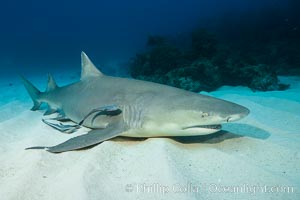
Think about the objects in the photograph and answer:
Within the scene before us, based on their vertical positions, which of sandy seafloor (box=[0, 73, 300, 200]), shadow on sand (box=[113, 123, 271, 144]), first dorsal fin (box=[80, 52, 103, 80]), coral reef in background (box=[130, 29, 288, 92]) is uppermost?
coral reef in background (box=[130, 29, 288, 92])

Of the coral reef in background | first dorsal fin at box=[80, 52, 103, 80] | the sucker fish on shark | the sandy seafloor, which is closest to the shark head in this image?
the sucker fish on shark

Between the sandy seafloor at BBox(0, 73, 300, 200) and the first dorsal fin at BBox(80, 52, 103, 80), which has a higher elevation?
the first dorsal fin at BBox(80, 52, 103, 80)

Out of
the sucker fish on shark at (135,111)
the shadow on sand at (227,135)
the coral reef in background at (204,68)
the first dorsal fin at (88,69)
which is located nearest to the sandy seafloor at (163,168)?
the shadow on sand at (227,135)

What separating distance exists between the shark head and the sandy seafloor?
0.76ft

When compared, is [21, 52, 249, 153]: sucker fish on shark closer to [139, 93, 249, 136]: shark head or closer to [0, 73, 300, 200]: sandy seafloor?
[139, 93, 249, 136]: shark head

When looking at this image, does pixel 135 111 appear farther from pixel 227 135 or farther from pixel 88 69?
pixel 88 69

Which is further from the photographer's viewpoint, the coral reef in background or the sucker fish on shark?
the coral reef in background

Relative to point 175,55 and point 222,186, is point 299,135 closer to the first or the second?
point 222,186

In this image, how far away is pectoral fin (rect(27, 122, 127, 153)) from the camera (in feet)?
11.3

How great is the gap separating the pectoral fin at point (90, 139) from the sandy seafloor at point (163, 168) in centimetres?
9

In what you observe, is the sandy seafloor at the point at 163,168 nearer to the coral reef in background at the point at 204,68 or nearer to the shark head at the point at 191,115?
the shark head at the point at 191,115

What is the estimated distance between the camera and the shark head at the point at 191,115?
129 inches

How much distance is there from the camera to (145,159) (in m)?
3.28

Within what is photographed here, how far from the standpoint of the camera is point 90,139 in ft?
11.7
